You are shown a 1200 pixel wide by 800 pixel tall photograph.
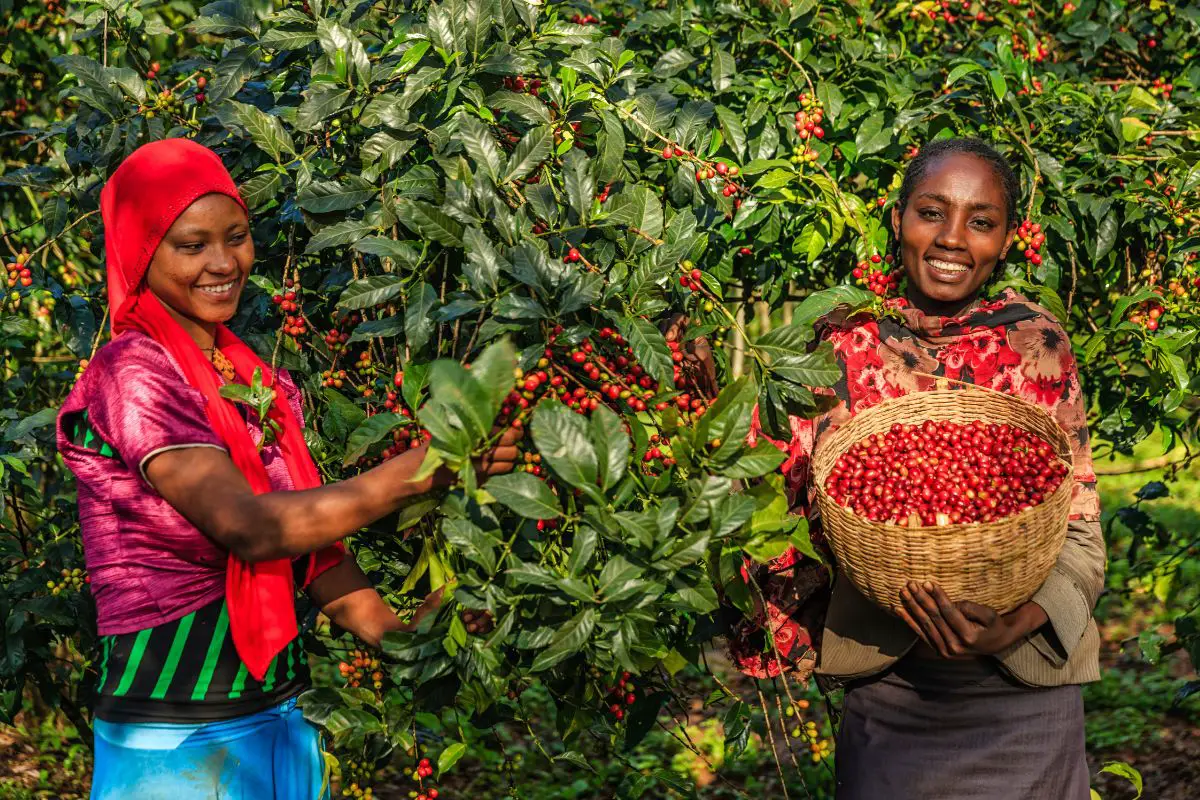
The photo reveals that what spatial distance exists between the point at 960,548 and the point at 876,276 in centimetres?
89

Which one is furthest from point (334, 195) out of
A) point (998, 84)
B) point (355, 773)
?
point (998, 84)

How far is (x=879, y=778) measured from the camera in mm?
2592

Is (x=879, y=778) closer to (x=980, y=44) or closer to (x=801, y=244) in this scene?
(x=801, y=244)

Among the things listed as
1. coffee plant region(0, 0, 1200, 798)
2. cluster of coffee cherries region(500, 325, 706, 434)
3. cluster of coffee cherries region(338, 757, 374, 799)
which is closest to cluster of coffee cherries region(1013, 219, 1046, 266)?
coffee plant region(0, 0, 1200, 798)

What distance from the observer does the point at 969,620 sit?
232 centimetres

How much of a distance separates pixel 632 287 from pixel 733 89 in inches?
51.4

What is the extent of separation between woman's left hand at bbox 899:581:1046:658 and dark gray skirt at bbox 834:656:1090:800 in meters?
0.16

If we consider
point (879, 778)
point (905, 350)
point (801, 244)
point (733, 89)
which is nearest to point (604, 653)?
point (879, 778)

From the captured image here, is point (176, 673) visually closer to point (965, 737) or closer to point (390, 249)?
point (390, 249)

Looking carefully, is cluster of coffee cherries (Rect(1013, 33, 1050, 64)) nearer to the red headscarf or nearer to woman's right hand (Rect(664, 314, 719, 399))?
woman's right hand (Rect(664, 314, 719, 399))

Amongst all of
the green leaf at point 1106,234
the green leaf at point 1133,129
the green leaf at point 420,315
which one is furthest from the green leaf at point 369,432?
the green leaf at point 1133,129

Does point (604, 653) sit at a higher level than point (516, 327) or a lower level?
lower

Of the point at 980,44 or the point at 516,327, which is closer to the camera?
the point at 516,327

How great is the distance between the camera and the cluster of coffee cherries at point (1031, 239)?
2982 millimetres
